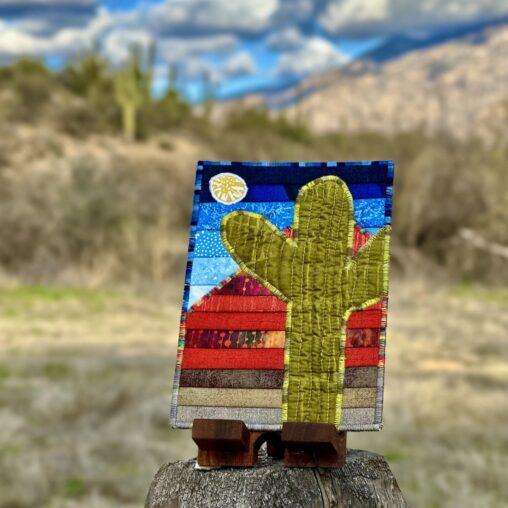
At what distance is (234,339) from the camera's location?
7.16 ft

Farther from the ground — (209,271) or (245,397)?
(209,271)

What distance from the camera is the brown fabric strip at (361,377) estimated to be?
83.6 inches

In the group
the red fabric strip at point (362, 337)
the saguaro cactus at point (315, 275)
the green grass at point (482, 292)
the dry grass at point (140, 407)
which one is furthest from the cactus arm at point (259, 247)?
the green grass at point (482, 292)

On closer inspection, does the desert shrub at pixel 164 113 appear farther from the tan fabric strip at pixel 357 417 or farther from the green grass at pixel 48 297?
the tan fabric strip at pixel 357 417

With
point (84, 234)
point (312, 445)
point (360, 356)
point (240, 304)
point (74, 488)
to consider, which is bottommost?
point (74, 488)

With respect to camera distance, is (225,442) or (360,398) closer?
(225,442)

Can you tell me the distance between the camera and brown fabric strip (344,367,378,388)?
212 cm

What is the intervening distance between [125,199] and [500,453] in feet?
44.5

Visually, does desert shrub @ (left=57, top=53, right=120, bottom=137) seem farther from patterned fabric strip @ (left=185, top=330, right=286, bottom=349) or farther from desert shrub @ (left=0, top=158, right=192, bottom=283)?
patterned fabric strip @ (left=185, top=330, right=286, bottom=349)

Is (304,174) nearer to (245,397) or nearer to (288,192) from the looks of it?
(288,192)

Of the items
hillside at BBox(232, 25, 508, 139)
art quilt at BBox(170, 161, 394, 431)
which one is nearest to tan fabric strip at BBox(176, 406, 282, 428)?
art quilt at BBox(170, 161, 394, 431)

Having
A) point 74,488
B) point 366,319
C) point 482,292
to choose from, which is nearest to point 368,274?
point 366,319

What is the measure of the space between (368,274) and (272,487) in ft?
1.92

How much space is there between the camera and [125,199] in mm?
19328
